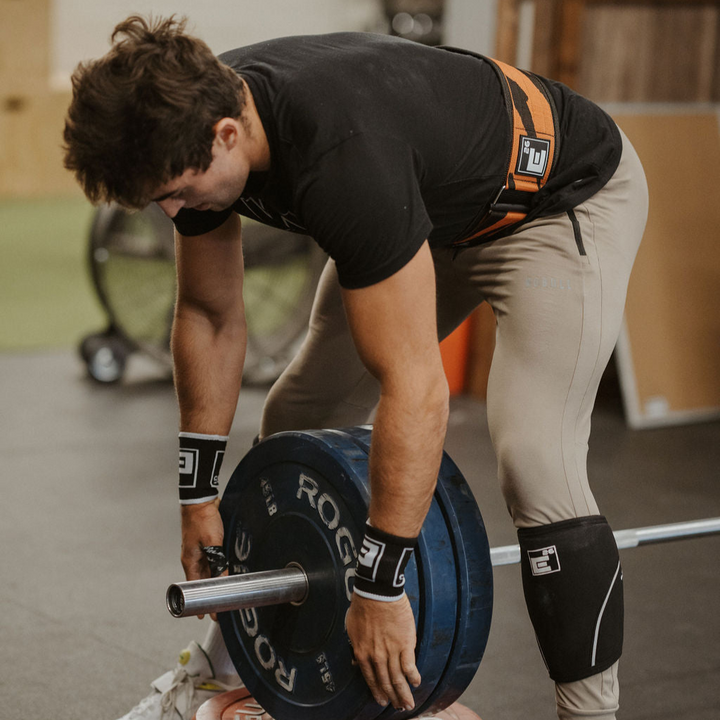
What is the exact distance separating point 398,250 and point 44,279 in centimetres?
581

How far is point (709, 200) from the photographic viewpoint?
3900mm

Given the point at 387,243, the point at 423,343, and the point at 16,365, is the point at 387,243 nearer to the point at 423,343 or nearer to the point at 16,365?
the point at 423,343

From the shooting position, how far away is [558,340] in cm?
139

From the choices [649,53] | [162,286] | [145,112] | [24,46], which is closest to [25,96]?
[24,46]

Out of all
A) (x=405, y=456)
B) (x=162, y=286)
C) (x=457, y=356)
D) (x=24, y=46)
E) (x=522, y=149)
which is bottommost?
(x=24, y=46)

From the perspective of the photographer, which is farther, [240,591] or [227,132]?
[240,591]

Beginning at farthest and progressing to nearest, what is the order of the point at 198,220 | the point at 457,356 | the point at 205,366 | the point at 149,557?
the point at 457,356
the point at 149,557
the point at 205,366
the point at 198,220

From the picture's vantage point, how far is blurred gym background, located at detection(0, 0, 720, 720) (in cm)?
203

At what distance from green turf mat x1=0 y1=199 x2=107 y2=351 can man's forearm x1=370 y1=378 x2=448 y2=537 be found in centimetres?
349

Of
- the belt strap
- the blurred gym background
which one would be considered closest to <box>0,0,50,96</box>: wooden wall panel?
the blurred gym background

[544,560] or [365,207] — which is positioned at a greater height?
[365,207]

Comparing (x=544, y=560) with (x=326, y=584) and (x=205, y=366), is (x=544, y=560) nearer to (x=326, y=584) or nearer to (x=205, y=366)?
(x=326, y=584)

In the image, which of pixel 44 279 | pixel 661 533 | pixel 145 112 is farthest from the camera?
pixel 44 279

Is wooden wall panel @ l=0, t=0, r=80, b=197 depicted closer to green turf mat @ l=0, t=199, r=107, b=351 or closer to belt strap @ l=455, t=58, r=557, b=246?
green turf mat @ l=0, t=199, r=107, b=351
